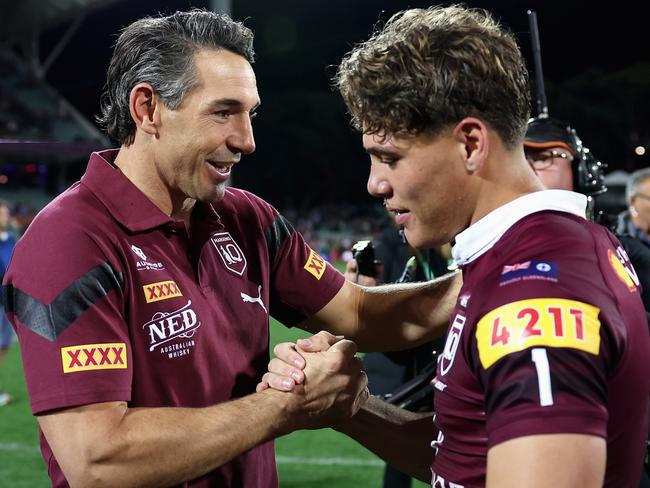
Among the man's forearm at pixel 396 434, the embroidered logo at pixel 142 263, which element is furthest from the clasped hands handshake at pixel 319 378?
the embroidered logo at pixel 142 263

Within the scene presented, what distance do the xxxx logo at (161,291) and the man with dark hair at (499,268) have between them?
0.69 metres

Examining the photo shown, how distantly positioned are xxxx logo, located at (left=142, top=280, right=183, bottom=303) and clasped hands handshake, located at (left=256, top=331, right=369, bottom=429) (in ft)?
1.06

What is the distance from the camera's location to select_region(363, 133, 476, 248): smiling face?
1590mm

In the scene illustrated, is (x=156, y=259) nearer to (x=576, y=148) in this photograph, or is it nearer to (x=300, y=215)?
(x=576, y=148)

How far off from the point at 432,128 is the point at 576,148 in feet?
7.19

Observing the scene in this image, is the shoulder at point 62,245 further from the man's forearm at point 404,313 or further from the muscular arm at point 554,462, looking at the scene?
the muscular arm at point 554,462

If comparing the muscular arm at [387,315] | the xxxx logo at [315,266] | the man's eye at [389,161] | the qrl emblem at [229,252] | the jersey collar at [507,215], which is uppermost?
the man's eye at [389,161]

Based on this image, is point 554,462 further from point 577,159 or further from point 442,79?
point 577,159

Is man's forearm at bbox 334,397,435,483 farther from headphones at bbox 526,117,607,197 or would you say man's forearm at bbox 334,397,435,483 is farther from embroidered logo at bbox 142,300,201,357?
headphones at bbox 526,117,607,197

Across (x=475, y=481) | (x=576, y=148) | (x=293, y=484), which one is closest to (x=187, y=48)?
(x=475, y=481)

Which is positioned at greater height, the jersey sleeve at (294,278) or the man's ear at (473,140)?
the man's ear at (473,140)

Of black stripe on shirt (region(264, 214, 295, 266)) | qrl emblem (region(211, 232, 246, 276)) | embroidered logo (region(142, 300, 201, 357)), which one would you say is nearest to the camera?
embroidered logo (region(142, 300, 201, 357))

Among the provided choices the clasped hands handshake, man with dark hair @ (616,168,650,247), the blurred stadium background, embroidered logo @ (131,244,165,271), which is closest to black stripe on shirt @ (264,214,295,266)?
the clasped hands handshake

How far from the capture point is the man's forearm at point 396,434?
7.34ft
